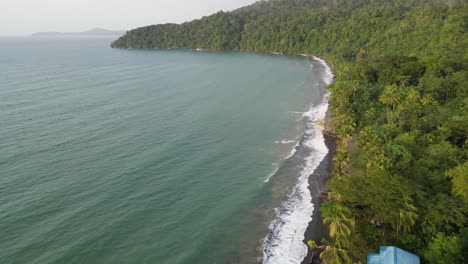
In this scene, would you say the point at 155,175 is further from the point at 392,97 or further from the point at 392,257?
the point at 392,97

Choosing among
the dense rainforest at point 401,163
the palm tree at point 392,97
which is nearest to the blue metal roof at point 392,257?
the dense rainforest at point 401,163

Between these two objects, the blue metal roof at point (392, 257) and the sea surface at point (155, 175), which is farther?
the sea surface at point (155, 175)

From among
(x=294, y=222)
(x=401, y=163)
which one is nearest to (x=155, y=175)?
(x=294, y=222)

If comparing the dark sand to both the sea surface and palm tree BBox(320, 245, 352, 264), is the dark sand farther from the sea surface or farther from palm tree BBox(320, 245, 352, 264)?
palm tree BBox(320, 245, 352, 264)

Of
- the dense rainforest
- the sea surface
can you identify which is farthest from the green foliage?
the sea surface

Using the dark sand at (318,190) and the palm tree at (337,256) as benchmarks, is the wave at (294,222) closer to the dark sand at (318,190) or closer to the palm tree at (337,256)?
the dark sand at (318,190)

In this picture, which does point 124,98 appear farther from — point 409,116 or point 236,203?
point 409,116

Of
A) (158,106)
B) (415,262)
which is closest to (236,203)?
(415,262)
